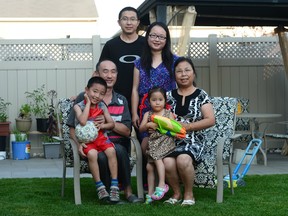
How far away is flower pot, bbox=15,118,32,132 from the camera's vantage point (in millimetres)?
10859

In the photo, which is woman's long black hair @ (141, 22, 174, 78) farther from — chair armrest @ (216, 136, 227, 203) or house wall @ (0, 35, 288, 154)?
house wall @ (0, 35, 288, 154)

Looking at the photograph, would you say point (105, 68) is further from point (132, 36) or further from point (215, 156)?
point (215, 156)

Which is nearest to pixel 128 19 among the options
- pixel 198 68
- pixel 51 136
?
pixel 51 136

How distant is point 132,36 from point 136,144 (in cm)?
104

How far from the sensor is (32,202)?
603cm

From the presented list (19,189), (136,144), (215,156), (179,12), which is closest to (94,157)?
(136,144)

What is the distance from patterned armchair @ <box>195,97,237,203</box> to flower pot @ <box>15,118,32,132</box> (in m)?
5.02

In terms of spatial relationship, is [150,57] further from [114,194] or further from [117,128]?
[114,194]

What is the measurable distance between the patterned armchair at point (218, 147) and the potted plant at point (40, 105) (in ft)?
16.3

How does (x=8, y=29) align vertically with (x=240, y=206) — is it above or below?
above

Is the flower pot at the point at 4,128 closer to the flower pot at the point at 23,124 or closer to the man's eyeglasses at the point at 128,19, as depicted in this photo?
the flower pot at the point at 23,124

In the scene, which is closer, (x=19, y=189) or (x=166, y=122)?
(x=166, y=122)

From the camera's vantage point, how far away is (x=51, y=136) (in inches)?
423

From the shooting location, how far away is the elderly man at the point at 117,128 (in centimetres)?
588
